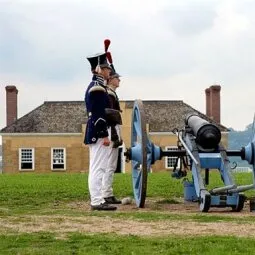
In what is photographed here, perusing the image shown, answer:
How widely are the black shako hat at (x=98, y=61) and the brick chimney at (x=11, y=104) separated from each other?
152 feet

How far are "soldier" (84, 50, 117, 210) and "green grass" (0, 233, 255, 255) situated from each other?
3.35 metres

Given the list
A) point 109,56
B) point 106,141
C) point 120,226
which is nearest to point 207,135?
point 106,141

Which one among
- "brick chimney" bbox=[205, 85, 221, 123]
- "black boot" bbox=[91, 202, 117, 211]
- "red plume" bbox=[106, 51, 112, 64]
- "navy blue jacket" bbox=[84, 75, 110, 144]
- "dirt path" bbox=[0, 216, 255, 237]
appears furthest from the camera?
"brick chimney" bbox=[205, 85, 221, 123]

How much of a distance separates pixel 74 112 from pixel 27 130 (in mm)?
3623

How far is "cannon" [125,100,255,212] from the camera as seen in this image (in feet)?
32.9

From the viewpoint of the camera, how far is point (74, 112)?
5503 cm

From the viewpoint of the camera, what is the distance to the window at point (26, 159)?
53688 millimetres

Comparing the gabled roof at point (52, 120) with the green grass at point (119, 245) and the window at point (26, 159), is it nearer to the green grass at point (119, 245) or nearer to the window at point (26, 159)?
the window at point (26, 159)

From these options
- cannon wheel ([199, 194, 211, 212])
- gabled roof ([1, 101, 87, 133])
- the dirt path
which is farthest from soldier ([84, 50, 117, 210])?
gabled roof ([1, 101, 87, 133])

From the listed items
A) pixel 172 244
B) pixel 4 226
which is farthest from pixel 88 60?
pixel 172 244

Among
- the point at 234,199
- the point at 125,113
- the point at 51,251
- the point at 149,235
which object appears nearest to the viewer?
the point at 51,251

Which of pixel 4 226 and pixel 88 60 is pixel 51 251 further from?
pixel 88 60

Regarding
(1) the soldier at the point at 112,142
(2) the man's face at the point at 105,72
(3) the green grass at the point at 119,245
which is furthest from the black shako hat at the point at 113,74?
(3) the green grass at the point at 119,245

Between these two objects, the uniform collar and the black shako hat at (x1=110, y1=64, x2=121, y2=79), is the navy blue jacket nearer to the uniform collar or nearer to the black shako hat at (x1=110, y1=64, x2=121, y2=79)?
the uniform collar
